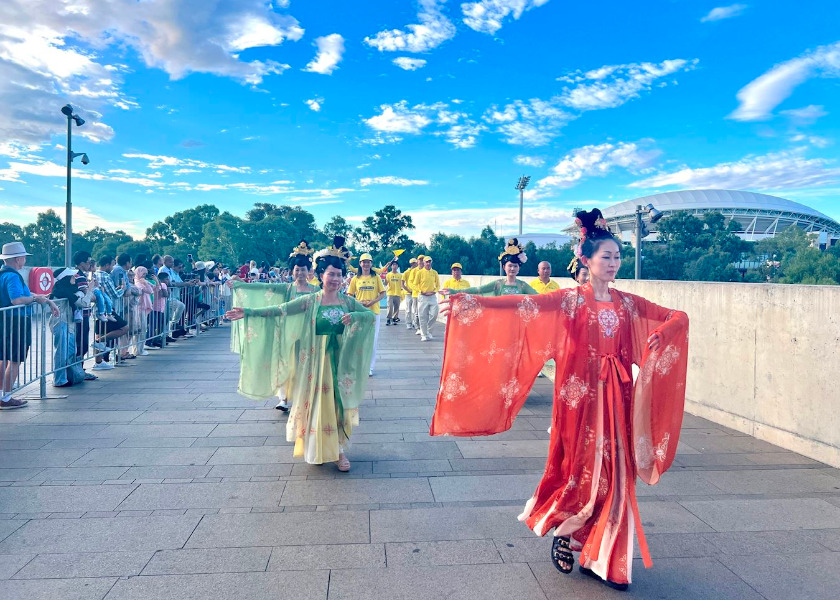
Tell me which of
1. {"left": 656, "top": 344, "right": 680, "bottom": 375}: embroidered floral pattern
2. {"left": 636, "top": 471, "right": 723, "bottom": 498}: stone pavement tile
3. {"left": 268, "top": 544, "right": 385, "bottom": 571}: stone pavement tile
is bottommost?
{"left": 268, "top": 544, "right": 385, "bottom": 571}: stone pavement tile

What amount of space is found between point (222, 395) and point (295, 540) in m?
4.38

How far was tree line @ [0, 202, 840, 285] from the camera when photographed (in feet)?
126

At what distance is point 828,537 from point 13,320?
7786 mm

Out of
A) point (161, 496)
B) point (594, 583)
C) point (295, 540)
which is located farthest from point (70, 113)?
point (594, 583)

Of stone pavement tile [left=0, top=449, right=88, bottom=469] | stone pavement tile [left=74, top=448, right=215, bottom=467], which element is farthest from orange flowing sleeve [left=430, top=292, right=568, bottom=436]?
stone pavement tile [left=0, top=449, right=88, bottom=469]

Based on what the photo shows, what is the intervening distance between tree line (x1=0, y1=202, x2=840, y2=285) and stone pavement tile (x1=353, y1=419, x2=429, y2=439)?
1752 cm

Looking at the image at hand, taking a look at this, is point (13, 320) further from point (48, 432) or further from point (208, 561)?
point (208, 561)

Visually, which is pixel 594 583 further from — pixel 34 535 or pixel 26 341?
pixel 26 341

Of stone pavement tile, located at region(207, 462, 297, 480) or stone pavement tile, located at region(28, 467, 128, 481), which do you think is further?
stone pavement tile, located at region(207, 462, 297, 480)

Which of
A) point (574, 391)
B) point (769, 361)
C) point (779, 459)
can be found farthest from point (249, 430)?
point (769, 361)

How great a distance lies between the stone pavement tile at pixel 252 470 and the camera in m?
4.39

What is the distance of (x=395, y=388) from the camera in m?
7.89

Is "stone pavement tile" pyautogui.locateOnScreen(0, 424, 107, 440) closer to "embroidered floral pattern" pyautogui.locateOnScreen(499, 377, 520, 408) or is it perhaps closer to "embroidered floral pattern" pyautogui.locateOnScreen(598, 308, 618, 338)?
"embroidered floral pattern" pyautogui.locateOnScreen(499, 377, 520, 408)

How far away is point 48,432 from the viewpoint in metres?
5.46
